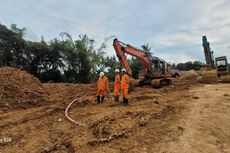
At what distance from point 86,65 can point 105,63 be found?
45.4 ft

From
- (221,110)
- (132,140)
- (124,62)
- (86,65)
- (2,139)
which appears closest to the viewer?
(132,140)

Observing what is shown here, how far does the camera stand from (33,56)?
35.0 m

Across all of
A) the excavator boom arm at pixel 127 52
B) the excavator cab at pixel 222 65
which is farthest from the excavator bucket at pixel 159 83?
the excavator cab at pixel 222 65

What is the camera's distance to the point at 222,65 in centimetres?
2127

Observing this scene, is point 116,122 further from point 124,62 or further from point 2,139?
point 124,62

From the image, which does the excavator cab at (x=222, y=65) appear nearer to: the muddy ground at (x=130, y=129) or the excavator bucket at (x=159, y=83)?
the excavator bucket at (x=159, y=83)

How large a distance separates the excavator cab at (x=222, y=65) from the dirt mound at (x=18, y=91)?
39.0ft

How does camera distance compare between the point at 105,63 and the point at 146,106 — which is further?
the point at 105,63

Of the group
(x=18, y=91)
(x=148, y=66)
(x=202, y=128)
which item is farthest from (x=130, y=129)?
(x=148, y=66)

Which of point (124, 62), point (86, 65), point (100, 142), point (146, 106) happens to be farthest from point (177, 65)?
point (100, 142)

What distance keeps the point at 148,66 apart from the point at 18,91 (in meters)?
8.16

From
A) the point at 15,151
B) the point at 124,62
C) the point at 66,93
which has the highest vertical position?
the point at 124,62

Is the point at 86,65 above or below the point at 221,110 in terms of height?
above

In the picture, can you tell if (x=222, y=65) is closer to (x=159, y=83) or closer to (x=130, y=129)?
(x=159, y=83)
